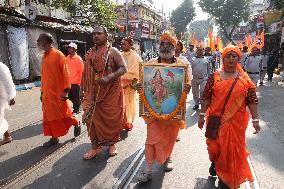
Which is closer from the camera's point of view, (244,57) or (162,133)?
(162,133)

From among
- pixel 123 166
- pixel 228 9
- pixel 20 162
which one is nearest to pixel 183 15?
pixel 228 9

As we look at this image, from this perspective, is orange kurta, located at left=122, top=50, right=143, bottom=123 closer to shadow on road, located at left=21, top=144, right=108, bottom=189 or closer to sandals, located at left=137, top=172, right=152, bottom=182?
shadow on road, located at left=21, top=144, right=108, bottom=189

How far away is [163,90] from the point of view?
5.04m

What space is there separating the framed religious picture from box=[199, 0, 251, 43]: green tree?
6092cm

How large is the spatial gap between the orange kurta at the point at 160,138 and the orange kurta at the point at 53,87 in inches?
79.8

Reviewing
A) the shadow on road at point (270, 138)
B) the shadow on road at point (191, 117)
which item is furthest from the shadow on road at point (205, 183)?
the shadow on road at point (191, 117)

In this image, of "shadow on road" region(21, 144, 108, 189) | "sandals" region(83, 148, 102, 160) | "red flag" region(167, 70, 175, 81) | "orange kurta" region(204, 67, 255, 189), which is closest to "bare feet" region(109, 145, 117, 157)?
"shadow on road" region(21, 144, 108, 189)

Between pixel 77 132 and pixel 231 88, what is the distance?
3633mm

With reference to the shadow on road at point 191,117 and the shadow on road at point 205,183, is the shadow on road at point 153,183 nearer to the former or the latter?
the shadow on road at point 205,183

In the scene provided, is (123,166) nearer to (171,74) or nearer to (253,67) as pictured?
(171,74)

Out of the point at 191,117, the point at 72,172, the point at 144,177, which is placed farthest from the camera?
the point at 191,117

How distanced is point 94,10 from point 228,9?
4135cm

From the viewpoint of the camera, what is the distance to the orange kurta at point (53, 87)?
6.30m

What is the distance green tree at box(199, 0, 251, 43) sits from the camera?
62.4 m
